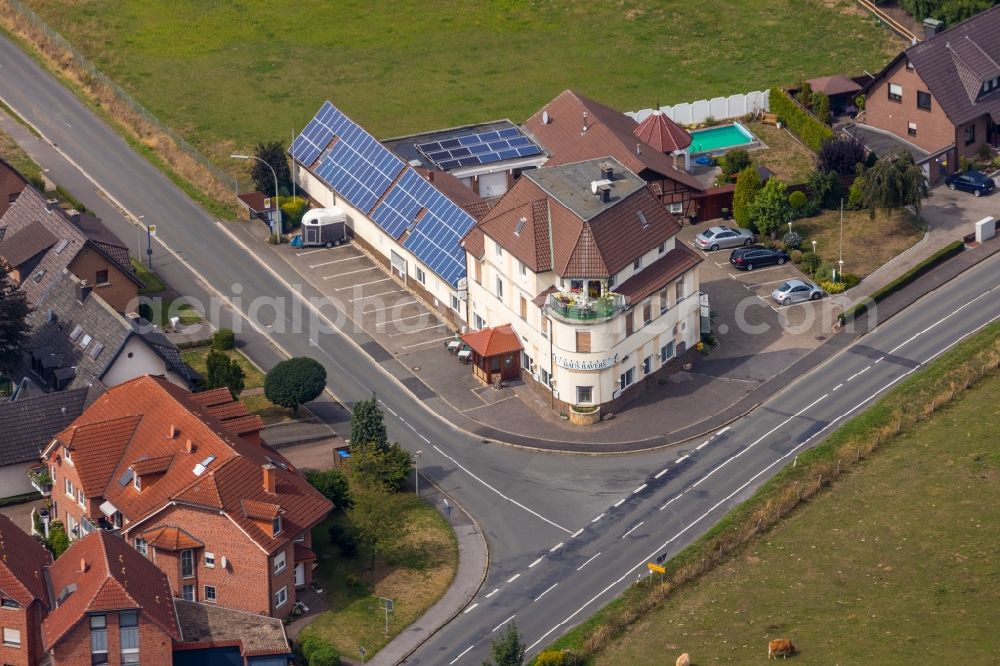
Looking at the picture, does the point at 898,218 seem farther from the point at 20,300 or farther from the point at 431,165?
the point at 20,300

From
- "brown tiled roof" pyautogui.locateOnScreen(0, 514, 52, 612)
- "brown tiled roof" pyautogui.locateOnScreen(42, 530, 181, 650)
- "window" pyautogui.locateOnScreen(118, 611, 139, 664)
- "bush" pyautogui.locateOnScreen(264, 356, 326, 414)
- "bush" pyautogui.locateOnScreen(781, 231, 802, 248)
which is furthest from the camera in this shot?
"bush" pyautogui.locateOnScreen(781, 231, 802, 248)

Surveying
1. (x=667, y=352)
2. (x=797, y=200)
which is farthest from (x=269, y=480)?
(x=797, y=200)

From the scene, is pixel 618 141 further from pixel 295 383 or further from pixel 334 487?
pixel 334 487

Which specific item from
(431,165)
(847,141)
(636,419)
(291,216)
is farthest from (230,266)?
(847,141)

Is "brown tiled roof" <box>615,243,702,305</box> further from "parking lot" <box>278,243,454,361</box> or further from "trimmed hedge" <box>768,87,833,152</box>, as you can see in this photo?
"trimmed hedge" <box>768,87,833,152</box>

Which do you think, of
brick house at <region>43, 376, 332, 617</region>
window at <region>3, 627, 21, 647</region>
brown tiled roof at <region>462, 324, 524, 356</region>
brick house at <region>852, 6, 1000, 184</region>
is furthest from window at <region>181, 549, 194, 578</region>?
brick house at <region>852, 6, 1000, 184</region>

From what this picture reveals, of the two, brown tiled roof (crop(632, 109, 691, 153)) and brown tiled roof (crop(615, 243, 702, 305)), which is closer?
brown tiled roof (crop(615, 243, 702, 305))
